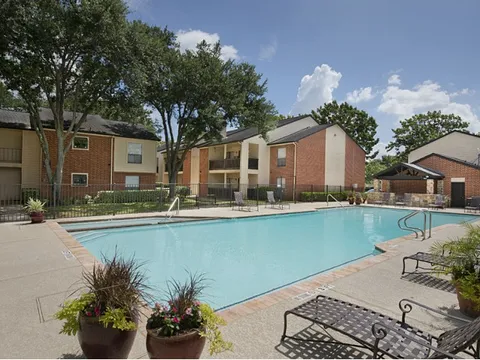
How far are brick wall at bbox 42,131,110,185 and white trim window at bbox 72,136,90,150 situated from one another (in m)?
0.20

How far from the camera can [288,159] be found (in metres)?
26.3

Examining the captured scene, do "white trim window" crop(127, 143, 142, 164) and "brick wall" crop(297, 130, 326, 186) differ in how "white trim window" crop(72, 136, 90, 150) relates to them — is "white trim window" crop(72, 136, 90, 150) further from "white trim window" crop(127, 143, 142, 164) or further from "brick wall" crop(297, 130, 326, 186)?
"brick wall" crop(297, 130, 326, 186)

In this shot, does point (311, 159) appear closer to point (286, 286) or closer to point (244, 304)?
point (286, 286)

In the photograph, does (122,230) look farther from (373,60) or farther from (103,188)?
(373,60)

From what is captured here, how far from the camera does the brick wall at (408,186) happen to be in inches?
1014

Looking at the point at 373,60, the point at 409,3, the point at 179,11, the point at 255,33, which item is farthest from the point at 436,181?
the point at 179,11

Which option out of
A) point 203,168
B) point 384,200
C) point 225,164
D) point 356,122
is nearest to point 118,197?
point 225,164

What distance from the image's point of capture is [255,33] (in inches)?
550

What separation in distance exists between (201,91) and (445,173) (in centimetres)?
2238

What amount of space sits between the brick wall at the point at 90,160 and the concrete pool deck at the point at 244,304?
14535 mm

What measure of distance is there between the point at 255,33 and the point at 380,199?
19022mm

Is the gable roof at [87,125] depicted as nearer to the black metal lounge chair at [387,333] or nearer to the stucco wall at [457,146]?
the black metal lounge chair at [387,333]

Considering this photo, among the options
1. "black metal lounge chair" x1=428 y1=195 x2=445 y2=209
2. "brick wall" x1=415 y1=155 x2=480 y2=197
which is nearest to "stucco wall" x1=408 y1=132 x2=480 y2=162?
"brick wall" x1=415 y1=155 x2=480 y2=197

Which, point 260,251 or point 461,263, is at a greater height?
point 461,263
